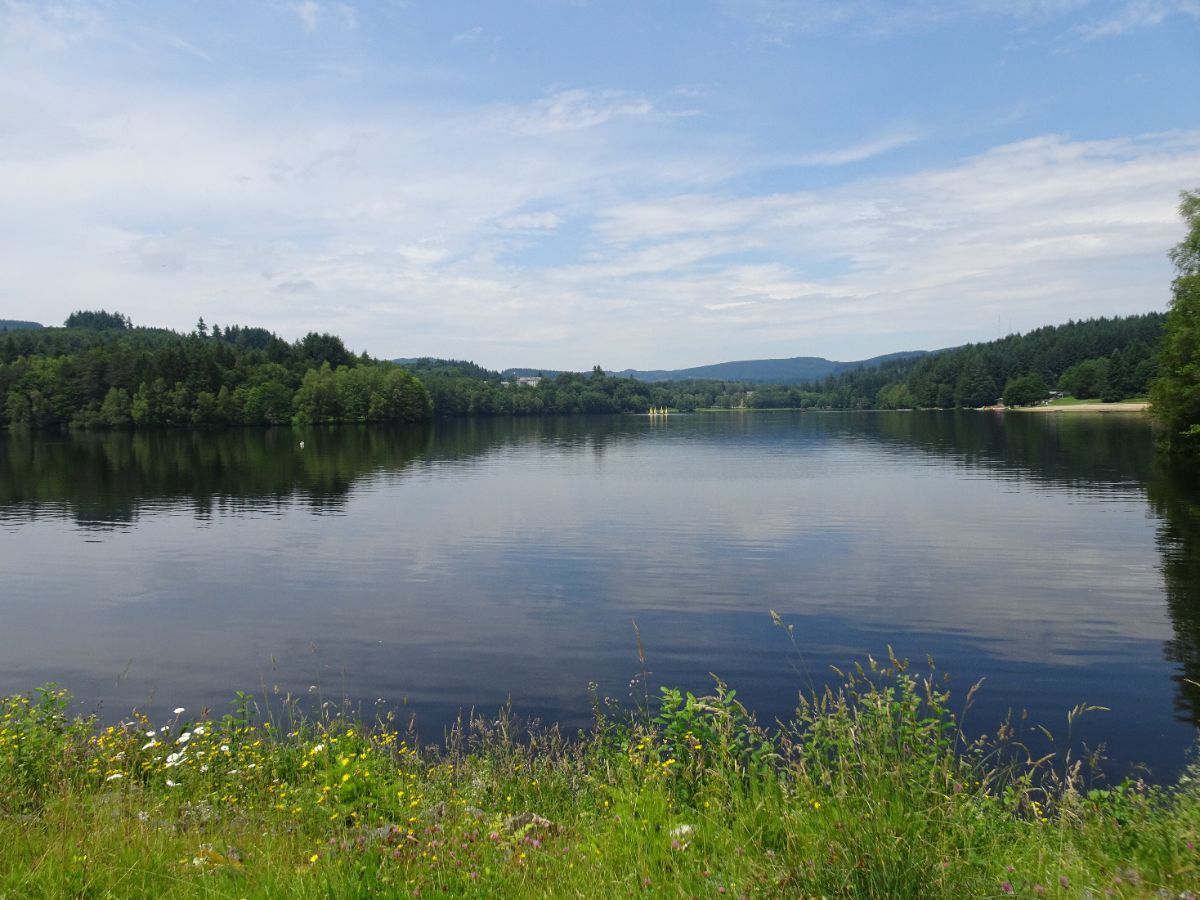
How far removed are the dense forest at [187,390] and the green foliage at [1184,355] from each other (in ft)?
462

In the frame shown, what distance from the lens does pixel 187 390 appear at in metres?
143

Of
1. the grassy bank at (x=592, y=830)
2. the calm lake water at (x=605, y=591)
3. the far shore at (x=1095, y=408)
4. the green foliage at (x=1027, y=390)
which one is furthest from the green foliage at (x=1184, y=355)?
the green foliage at (x=1027, y=390)

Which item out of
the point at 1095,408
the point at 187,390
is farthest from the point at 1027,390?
the point at 187,390

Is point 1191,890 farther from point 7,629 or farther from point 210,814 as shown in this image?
point 7,629

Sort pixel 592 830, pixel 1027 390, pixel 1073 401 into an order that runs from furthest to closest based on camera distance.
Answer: pixel 1027 390, pixel 1073 401, pixel 592 830

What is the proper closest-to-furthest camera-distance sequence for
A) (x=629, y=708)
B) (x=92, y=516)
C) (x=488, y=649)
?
(x=629, y=708) → (x=488, y=649) → (x=92, y=516)

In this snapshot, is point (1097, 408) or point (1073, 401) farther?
point (1073, 401)

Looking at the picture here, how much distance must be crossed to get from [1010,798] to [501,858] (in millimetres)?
4931

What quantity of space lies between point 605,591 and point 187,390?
145 meters

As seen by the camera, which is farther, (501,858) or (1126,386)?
(1126,386)

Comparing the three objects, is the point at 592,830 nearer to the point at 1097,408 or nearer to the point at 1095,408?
the point at 1097,408

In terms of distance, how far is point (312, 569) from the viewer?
27.7 m

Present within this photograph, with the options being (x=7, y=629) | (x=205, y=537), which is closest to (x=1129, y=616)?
(x=7, y=629)

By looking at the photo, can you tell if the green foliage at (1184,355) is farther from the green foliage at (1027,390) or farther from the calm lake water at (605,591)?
the green foliage at (1027,390)
